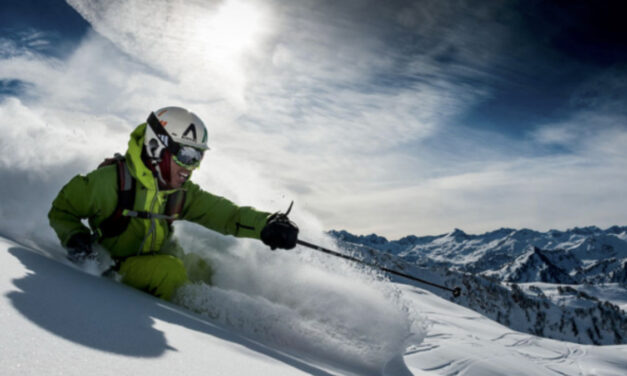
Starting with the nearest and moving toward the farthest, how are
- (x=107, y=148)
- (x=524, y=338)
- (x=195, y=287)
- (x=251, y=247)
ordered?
1. (x=195, y=287)
2. (x=251, y=247)
3. (x=107, y=148)
4. (x=524, y=338)

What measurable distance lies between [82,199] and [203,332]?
221 cm

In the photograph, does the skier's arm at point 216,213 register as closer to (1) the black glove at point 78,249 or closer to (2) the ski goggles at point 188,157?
(2) the ski goggles at point 188,157

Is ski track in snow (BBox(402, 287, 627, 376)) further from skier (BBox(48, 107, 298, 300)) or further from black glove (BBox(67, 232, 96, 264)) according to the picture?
black glove (BBox(67, 232, 96, 264))


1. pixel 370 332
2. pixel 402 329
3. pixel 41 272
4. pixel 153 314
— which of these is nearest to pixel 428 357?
pixel 402 329

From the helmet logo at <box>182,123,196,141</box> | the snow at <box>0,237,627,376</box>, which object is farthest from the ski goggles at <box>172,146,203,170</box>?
the snow at <box>0,237,627,376</box>

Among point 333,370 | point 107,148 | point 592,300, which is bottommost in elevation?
point 333,370

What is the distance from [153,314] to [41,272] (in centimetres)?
78

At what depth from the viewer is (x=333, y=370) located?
118 inches

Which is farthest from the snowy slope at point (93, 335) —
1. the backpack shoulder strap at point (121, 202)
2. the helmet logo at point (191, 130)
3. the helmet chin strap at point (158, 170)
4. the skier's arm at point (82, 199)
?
the helmet logo at point (191, 130)

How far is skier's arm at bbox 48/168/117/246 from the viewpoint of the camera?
3693 mm

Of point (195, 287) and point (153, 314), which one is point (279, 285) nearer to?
point (195, 287)

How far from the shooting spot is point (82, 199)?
12.3 ft

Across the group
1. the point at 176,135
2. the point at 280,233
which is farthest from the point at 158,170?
the point at 280,233

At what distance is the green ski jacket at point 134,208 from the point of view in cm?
372
